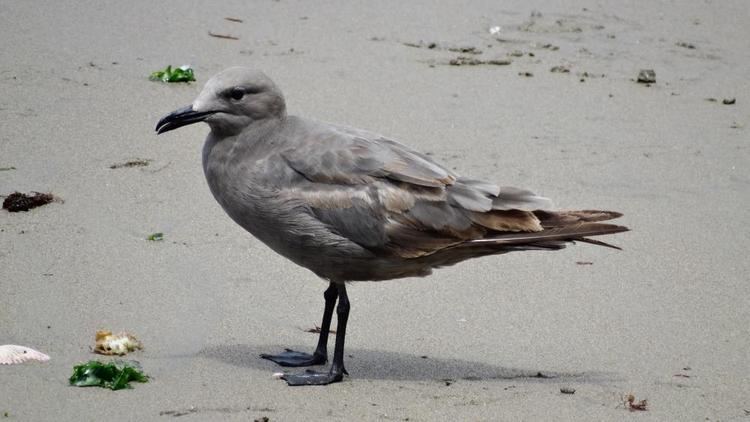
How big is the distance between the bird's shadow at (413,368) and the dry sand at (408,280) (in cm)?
1

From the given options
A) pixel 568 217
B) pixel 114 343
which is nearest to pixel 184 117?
pixel 114 343

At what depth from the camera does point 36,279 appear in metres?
5.48

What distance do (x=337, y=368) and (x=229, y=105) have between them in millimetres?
1267

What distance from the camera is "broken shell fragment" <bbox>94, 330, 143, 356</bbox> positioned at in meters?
4.84

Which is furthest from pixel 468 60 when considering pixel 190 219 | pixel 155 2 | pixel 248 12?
pixel 190 219

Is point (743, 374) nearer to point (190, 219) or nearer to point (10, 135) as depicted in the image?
point (190, 219)

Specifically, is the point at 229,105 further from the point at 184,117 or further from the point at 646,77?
the point at 646,77

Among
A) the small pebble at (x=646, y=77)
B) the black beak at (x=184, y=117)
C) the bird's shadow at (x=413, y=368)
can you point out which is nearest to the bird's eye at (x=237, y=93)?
the black beak at (x=184, y=117)

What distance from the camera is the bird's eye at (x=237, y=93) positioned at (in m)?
5.08

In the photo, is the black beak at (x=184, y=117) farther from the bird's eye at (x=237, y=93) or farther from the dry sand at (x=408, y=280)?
the dry sand at (x=408, y=280)

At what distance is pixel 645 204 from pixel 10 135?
3.96 m

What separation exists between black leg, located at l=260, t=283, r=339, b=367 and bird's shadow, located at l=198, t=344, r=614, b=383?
37 mm

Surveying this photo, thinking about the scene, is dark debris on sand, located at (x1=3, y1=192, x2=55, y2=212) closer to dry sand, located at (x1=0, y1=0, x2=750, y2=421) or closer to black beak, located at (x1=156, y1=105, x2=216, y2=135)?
dry sand, located at (x1=0, y1=0, x2=750, y2=421)

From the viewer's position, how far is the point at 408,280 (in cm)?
611
